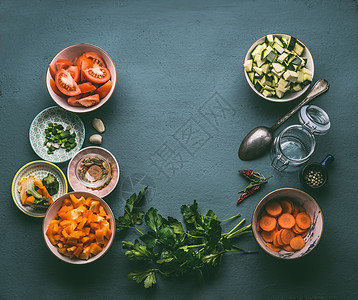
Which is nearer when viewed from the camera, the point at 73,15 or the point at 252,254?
the point at 252,254

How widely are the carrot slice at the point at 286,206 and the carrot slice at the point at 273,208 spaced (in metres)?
0.04

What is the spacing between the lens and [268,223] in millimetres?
2395

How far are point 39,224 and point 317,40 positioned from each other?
2.31m

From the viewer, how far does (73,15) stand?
2668mm

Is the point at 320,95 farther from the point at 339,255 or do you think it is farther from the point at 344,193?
the point at 339,255

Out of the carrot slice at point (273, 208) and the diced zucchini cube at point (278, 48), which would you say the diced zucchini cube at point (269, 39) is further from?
the carrot slice at point (273, 208)

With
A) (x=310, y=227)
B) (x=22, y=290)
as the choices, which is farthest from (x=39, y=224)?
(x=310, y=227)

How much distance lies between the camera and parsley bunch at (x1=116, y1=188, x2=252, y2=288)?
7.63 ft

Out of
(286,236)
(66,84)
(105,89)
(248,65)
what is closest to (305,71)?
(248,65)

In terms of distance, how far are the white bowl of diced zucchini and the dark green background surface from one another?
147 millimetres

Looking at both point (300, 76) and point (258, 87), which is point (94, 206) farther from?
point (300, 76)

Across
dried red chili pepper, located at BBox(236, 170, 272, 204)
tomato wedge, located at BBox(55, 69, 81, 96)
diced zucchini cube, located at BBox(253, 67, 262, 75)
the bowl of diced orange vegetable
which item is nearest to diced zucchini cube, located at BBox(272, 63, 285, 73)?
diced zucchini cube, located at BBox(253, 67, 262, 75)

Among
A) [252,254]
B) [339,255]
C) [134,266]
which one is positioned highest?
[339,255]

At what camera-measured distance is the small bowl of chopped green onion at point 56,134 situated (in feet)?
8.32
